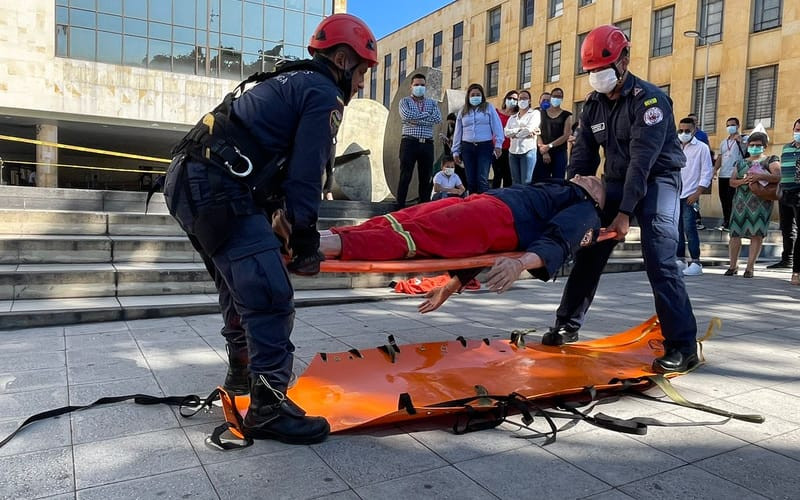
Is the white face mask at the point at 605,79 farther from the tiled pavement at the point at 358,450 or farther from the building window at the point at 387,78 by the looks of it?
the building window at the point at 387,78

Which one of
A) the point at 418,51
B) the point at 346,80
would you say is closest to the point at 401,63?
the point at 418,51

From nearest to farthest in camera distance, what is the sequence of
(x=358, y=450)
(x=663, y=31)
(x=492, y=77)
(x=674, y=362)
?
(x=358, y=450)
(x=674, y=362)
(x=663, y=31)
(x=492, y=77)

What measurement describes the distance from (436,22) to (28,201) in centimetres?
3687

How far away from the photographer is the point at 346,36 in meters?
2.82

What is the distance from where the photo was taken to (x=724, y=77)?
23.7 meters

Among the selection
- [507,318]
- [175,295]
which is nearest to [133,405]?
[175,295]

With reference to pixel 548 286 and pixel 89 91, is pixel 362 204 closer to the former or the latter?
pixel 548 286

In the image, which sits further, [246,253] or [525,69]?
[525,69]

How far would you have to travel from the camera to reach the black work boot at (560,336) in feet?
13.7

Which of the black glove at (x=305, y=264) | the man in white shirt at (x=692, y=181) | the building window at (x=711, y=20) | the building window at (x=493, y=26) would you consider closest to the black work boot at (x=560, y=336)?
the black glove at (x=305, y=264)

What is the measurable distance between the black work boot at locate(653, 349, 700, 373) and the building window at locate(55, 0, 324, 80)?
22.4 meters

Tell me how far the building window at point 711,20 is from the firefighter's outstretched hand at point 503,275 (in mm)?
25811

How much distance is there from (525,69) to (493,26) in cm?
431

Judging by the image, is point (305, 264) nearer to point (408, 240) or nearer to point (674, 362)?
point (408, 240)
